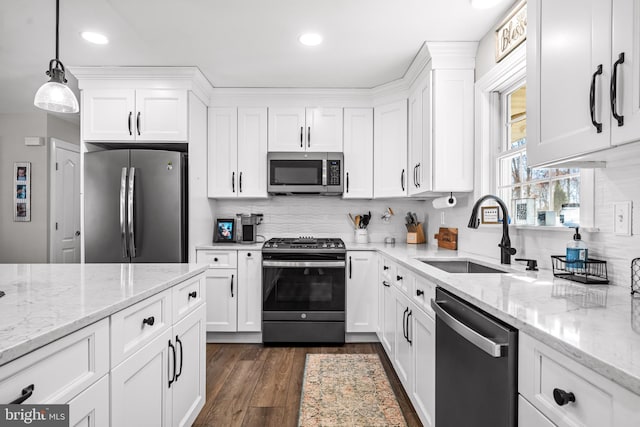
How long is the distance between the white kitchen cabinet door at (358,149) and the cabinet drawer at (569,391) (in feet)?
8.42

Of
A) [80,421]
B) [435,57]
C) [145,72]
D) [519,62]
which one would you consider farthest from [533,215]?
[145,72]

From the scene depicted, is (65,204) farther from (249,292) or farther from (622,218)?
(622,218)

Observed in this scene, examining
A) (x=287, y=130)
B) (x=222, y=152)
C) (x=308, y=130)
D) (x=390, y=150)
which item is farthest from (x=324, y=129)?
(x=222, y=152)

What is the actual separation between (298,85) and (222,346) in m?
2.54

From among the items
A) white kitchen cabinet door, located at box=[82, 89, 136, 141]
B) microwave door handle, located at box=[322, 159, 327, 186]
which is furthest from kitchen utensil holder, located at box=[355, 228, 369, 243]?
white kitchen cabinet door, located at box=[82, 89, 136, 141]

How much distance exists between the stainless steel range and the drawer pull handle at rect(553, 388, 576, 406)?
2289 millimetres

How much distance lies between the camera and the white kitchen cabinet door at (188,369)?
1551 millimetres

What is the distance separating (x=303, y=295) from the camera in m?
A: 3.05

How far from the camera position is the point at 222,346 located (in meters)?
3.12

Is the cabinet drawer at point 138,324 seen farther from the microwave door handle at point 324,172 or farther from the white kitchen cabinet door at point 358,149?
the white kitchen cabinet door at point 358,149

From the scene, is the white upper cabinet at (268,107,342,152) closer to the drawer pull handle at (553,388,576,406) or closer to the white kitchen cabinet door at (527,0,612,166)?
the white kitchen cabinet door at (527,0,612,166)

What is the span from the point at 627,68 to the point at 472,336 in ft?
2.90

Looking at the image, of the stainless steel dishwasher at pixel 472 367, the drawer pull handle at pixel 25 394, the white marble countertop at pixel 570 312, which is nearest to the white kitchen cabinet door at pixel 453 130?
the white marble countertop at pixel 570 312

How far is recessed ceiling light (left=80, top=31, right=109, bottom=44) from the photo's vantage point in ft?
7.88
